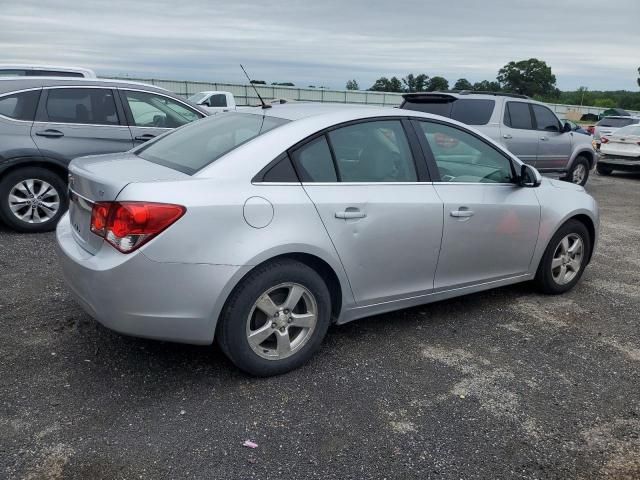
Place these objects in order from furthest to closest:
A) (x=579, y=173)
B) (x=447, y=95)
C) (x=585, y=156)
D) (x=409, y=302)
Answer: (x=579, y=173)
(x=585, y=156)
(x=447, y=95)
(x=409, y=302)

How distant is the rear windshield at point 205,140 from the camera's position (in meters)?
3.51

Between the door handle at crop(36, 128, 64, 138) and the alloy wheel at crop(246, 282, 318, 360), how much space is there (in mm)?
4466

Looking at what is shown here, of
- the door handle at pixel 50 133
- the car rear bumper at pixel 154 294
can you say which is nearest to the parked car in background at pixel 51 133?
the door handle at pixel 50 133

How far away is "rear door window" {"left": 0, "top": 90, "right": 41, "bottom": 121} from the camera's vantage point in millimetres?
6406

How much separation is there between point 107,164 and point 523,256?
10.4 feet

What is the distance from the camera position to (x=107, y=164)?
3.67 metres

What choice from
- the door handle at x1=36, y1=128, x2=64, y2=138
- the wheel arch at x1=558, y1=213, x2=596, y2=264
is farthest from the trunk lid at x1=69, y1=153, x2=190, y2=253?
the wheel arch at x1=558, y1=213, x2=596, y2=264

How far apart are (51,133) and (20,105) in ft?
1.39

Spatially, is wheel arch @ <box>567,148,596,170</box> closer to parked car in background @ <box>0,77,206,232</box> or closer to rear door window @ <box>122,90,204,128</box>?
rear door window @ <box>122,90,204,128</box>

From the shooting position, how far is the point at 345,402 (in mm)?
3279

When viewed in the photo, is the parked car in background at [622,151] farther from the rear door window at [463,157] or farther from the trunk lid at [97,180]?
the trunk lid at [97,180]

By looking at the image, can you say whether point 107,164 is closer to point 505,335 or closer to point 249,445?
point 249,445

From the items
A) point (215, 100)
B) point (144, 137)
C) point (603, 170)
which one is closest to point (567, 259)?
point (144, 137)

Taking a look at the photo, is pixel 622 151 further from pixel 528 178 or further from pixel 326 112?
pixel 326 112
